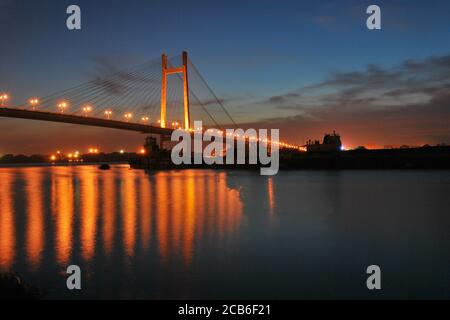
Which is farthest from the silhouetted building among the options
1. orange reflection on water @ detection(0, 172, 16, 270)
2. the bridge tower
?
orange reflection on water @ detection(0, 172, 16, 270)

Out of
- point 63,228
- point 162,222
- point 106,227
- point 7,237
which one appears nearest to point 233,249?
point 162,222

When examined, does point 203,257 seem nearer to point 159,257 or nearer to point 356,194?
point 159,257

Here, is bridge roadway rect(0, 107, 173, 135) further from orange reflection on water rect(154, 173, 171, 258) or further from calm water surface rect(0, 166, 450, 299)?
calm water surface rect(0, 166, 450, 299)

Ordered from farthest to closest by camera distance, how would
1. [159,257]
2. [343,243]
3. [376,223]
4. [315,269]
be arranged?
1. [376,223]
2. [343,243]
3. [159,257]
4. [315,269]

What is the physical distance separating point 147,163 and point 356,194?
2490 inches

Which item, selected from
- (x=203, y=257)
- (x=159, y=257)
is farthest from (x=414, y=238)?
(x=159, y=257)

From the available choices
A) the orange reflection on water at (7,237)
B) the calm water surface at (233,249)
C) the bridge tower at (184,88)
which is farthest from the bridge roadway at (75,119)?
the calm water surface at (233,249)

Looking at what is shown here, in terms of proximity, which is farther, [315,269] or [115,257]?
[115,257]

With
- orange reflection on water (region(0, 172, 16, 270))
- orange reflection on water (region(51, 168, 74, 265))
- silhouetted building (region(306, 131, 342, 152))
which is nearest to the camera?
orange reflection on water (region(0, 172, 16, 270))

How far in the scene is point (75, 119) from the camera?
44.5 metres

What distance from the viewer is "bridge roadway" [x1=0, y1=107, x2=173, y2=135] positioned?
4044 cm

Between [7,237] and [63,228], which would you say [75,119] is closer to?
[63,228]

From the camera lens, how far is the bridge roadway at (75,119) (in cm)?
4044

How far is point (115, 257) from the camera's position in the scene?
31.5 feet
